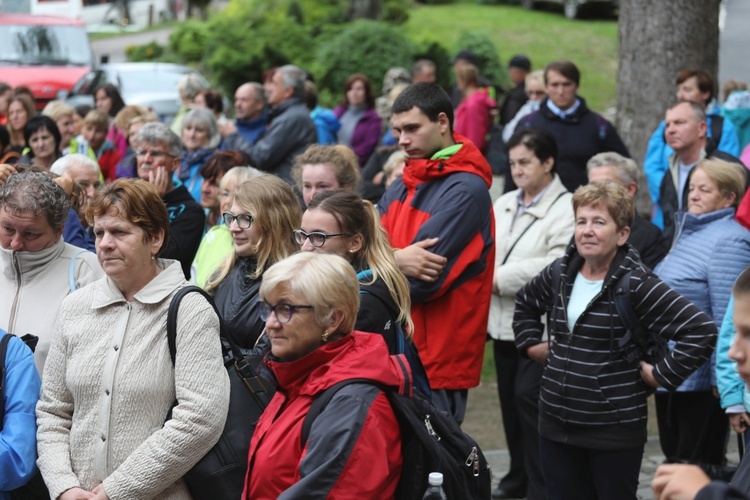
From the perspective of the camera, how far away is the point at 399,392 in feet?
11.3

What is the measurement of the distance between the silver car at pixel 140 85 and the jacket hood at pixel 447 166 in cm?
1157

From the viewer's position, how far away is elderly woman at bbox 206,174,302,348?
4574mm

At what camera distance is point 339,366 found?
3.41m

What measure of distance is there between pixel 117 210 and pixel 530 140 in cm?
320

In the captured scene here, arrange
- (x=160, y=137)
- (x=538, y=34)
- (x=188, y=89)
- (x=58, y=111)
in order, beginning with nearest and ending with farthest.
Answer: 1. (x=160, y=137)
2. (x=58, y=111)
3. (x=188, y=89)
4. (x=538, y=34)

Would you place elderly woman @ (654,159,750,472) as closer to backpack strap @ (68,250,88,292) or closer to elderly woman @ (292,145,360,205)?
elderly woman @ (292,145,360,205)

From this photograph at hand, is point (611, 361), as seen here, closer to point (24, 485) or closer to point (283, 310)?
point (283, 310)

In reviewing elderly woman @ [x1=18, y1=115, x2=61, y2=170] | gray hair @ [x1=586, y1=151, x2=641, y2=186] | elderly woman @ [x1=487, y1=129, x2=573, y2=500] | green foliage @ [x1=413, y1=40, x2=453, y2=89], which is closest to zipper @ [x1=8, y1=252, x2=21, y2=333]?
elderly woman @ [x1=487, y1=129, x2=573, y2=500]

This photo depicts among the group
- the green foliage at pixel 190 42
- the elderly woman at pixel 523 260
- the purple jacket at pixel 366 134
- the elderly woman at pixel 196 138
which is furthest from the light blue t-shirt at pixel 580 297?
the green foliage at pixel 190 42

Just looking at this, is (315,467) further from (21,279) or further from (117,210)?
(21,279)

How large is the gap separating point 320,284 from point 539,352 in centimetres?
261

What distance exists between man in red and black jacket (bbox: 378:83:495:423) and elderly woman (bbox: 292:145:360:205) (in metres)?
0.35

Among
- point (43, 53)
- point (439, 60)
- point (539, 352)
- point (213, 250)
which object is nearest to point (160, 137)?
point (213, 250)

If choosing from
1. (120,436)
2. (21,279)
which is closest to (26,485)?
(120,436)
